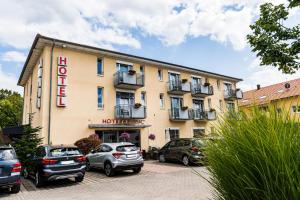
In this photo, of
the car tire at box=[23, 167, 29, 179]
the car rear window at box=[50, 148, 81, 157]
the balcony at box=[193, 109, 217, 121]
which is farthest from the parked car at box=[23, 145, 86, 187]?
the balcony at box=[193, 109, 217, 121]

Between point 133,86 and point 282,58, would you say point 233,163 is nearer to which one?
point 282,58

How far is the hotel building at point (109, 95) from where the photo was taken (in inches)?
739

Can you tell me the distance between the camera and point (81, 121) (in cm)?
1953

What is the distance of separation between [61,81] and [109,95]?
13.7 ft

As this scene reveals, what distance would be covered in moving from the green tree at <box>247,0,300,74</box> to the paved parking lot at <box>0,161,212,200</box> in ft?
17.9

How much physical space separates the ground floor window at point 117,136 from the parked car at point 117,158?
6.52m

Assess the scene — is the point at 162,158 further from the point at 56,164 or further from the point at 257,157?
the point at 257,157

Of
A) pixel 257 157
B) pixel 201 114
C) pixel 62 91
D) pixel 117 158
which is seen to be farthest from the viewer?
pixel 201 114

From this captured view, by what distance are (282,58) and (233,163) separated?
9381mm

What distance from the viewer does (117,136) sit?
70.2 feet

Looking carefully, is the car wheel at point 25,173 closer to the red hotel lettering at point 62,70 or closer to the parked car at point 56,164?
the parked car at point 56,164

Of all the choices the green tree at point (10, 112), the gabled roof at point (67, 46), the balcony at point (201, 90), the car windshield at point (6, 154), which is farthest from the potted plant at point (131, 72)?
the green tree at point (10, 112)

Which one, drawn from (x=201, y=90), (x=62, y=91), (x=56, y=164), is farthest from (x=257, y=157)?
(x=201, y=90)

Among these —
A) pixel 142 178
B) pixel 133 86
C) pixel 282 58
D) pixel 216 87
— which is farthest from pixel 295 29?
pixel 216 87
